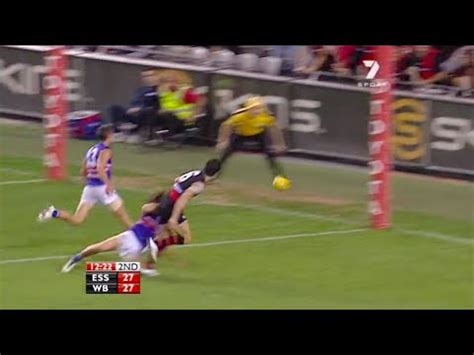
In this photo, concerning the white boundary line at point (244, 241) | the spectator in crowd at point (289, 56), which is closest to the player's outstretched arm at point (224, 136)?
the spectator in crowd at point (289, 56)

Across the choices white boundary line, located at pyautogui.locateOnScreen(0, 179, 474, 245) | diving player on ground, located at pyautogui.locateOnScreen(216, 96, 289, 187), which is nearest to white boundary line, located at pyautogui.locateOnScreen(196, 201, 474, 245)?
white boundary line, located at pyautogui.locateOnScreen(0, 179, 474, 245)

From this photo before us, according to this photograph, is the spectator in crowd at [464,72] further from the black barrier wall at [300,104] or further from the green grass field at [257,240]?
the green grass field at [257,240]

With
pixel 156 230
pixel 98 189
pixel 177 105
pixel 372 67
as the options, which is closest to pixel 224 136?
pixel 177 105

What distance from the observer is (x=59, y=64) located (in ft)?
65.5

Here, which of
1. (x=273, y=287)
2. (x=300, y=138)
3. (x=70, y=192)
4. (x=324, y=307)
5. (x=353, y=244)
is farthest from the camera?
(x=300, y=138)

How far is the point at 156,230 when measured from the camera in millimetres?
15547

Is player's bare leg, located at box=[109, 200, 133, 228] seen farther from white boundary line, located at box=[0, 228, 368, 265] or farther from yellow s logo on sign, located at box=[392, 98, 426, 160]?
yellow s logo on sign, located at box=[392, 98, 426, 160]

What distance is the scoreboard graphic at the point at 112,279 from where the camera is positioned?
14539 millimetres

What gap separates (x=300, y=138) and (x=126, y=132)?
2672 mm

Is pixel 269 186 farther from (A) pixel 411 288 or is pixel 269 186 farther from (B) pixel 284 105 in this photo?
(A) pixel 411 288

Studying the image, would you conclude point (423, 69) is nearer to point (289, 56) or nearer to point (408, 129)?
point (408, 129)

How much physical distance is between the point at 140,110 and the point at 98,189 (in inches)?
196

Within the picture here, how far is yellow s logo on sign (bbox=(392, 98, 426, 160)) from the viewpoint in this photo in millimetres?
→ 20906
